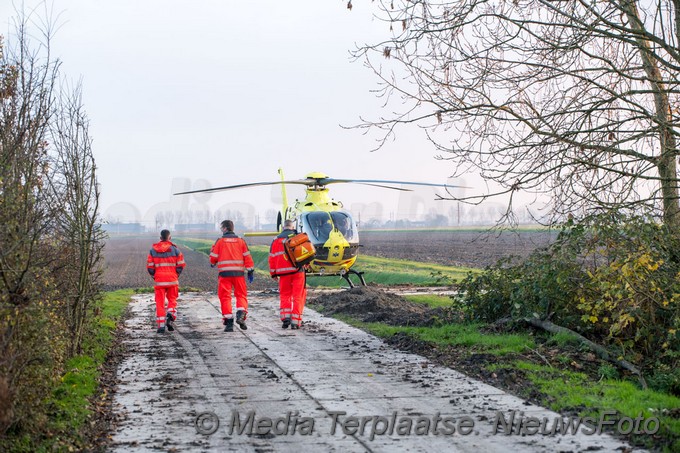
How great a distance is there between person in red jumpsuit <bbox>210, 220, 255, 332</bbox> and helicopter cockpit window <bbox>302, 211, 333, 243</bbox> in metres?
5.87

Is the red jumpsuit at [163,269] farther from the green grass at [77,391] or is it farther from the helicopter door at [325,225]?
the helicopter door at [325,225]

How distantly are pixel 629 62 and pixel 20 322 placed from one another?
9.10 metres

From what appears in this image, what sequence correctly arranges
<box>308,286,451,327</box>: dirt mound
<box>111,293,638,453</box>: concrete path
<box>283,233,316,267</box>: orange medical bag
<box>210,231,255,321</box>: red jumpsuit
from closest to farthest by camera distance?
1. <box>111,293,638,453</box>: concrete path
2. <box>210,231,255,321</box>: red jumpsuit
3. <box>283,233,316,267</box>: orange medical bag
4. <box>308,286,451,327</box>: dirt mound

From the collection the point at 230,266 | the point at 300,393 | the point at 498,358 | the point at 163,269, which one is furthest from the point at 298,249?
the point at 300,393

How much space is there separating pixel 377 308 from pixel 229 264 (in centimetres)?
434

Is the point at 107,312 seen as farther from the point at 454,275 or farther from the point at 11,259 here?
the point at 454,275

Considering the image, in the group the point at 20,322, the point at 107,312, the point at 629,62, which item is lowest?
the point at 107,312

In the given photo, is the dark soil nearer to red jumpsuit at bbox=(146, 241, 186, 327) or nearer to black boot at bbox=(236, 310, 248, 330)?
black boot at bbox=(236, 310, 248, 330)

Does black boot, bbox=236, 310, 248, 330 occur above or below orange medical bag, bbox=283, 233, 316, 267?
below

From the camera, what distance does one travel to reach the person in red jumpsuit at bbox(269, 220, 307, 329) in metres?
14.8

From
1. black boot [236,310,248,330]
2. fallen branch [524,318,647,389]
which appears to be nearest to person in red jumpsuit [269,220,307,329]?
black boot [236,310,248,330]

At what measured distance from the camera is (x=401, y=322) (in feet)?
49.4

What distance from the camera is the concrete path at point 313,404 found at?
6.77 m

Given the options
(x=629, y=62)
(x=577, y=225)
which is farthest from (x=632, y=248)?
(x=629, y=62)
